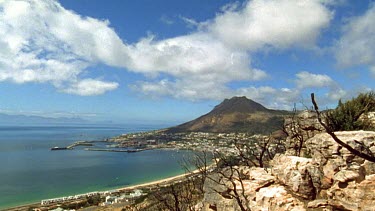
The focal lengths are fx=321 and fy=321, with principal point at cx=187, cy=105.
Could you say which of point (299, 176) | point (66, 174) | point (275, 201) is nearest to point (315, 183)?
point (299, 176)

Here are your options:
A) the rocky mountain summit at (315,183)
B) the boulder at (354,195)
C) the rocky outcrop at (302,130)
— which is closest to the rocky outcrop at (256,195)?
the rocky mountain summit at (315,183)

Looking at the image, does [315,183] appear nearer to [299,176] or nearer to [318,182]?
[318,182]

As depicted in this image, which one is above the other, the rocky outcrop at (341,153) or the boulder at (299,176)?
the rocky outcrop at (341,153)

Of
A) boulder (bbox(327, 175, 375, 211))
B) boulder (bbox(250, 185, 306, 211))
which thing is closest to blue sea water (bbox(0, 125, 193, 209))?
boulder (bbox(250, 185, 306, 211))

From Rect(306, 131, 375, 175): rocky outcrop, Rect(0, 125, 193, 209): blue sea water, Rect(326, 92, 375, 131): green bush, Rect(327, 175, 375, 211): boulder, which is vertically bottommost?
Rect(0, 125, 193, 209): blue sea water

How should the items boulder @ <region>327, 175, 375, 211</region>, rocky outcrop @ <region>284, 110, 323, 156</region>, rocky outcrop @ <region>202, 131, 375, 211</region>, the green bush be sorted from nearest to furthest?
1. boulder @ <region>327, 175, 375, 211</region>
2. rocky outcrop @ <region>202, 131, 375, 211</region>
3. the green bush
4. rocky outcrop @ <region>284, 110, 323, 156</region>

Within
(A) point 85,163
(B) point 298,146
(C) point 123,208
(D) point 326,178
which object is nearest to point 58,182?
(A) point 85,163

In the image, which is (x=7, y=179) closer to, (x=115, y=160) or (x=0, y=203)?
(x=0, y=203)

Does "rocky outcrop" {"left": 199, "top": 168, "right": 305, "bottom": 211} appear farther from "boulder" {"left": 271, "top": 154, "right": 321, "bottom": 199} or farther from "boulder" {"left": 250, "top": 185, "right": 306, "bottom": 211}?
"boulder" {"left": 271, "top": 154, "right": 321, "bottom": 199}

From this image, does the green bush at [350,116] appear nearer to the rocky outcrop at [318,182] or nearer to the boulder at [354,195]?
the rocky outcrop at [318,182]
